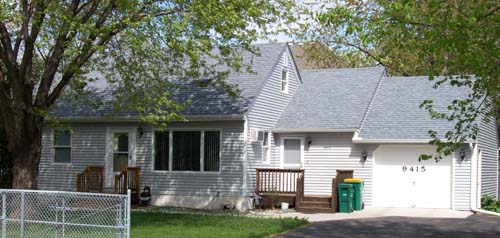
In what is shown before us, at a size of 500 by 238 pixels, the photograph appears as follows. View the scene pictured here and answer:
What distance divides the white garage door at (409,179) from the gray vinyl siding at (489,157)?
166cm

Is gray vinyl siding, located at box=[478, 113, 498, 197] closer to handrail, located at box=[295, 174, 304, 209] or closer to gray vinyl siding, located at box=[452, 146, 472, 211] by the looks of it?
gray vinyl siding, located at box=[452, 146, 472, 211]

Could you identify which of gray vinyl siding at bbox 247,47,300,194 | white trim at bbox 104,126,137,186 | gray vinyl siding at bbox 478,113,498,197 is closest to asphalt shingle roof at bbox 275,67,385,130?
gray vinyl siding at bbox 247,47,300,194

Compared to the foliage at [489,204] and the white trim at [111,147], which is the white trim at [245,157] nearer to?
the white trim at [111,147]

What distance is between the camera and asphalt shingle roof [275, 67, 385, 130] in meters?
24.0

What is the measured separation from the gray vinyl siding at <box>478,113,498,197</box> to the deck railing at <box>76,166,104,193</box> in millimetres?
12695

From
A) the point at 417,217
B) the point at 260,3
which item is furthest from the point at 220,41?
the point at 417,217

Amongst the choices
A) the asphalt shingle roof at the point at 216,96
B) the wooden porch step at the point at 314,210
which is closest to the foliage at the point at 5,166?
the asphalt shingle roof at the point at 216,96

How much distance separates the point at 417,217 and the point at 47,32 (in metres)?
11.3

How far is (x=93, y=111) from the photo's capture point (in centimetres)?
2441

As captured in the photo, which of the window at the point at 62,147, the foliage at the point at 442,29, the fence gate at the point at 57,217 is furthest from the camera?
the window at the point at 62,147

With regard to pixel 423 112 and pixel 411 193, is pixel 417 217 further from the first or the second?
pixel 423 112

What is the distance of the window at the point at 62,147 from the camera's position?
2514cm

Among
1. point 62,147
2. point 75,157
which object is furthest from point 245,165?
point 62,147

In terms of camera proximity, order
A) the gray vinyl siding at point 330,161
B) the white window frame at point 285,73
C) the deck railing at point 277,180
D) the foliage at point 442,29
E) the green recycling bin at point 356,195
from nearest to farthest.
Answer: the foliage at point 442,29, the green recycling bin at point 356,195, the deck railing at point 277,180, the gray vinyl siding at point 330,161, the white window frame at point 285,73
